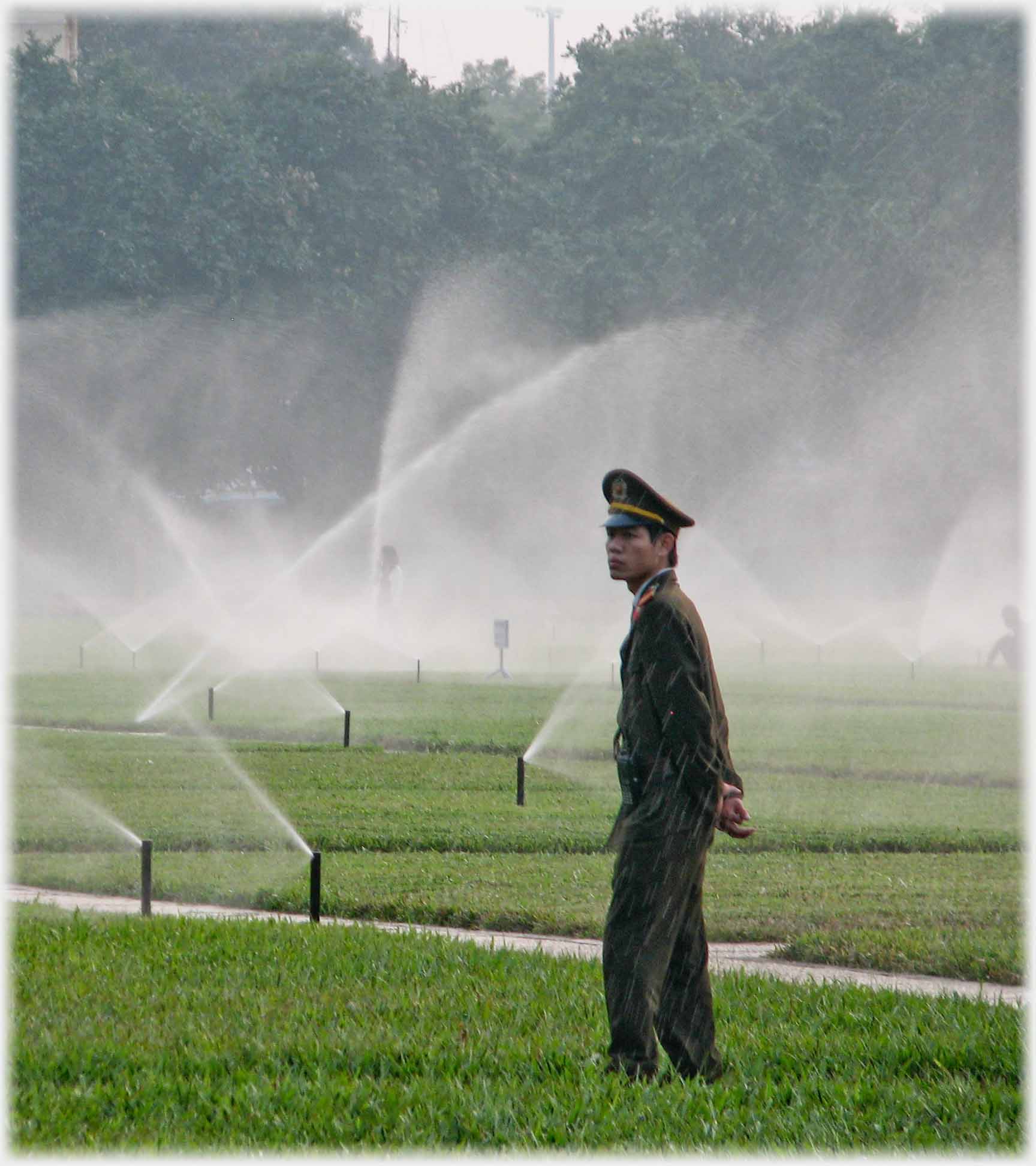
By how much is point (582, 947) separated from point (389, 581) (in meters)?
29.5

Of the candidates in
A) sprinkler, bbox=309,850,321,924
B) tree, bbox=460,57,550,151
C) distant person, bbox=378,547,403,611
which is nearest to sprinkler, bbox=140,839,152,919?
sprinkler, bbox=309,850,321,924

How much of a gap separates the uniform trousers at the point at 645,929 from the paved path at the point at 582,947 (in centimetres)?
187

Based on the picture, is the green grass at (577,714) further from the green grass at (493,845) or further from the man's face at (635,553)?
the man's face at (635,553)

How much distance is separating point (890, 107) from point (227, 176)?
15.6m

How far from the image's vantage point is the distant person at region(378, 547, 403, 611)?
36.6 m

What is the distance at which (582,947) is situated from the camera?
26.6ft

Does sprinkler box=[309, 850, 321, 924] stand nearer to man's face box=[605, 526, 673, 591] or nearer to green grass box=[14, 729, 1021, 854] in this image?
green grass box=[14, 729, 1021, 854]

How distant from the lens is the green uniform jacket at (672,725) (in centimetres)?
519

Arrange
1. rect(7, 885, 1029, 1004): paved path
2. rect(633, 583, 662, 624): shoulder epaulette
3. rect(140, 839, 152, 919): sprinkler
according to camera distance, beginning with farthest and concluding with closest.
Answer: rect(140, 839, 152, 919): sprinkler
rect(7, 885, 1029, 1004): paved path
rect(633, 583, 662, 624): shoulder epaulette

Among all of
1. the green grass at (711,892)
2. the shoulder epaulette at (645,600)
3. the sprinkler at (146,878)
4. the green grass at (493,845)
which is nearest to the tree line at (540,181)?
the green grass at (493,845)

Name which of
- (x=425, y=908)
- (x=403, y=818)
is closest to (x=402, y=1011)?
(x=425, y=908)

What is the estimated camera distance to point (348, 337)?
4425cm

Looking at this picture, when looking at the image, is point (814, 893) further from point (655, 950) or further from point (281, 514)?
point (281, 514)

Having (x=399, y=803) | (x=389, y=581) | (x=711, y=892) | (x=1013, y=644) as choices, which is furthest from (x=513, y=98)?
(x=711, y=892)
